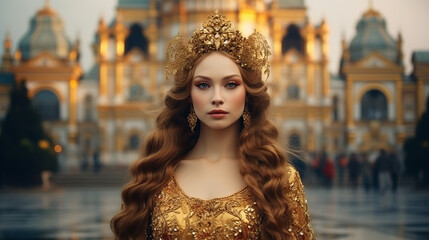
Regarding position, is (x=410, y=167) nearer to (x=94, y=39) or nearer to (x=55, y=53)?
(x=55, y=53)

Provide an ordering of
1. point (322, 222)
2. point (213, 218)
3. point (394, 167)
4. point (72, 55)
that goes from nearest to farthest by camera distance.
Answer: point (213, 218)
point (322, 222)
point (394, 167)
point (72, 55)

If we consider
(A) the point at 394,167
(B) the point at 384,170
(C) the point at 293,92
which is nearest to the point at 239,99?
(B) the point at 384,170

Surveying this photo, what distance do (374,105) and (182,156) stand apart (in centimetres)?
5067

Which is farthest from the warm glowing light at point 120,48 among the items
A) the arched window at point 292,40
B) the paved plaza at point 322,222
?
the paved plaza at point 322,222

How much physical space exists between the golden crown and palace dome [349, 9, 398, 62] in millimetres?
51840

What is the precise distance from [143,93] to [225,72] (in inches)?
1976

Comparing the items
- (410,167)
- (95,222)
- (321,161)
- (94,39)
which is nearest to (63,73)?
(94,39)

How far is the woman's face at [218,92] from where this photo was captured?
3.38 meters

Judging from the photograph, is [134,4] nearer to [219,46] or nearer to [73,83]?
[73,83]

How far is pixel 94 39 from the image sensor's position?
211ft

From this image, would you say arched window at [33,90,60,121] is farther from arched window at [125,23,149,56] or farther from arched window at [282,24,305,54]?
arched window at [282,24,305,54]

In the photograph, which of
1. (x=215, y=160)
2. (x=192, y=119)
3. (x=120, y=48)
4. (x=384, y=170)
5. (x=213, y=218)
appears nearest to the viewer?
(x=213, y=218)

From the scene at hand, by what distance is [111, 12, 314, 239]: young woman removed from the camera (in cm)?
327

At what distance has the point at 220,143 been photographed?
3506 millimetres
